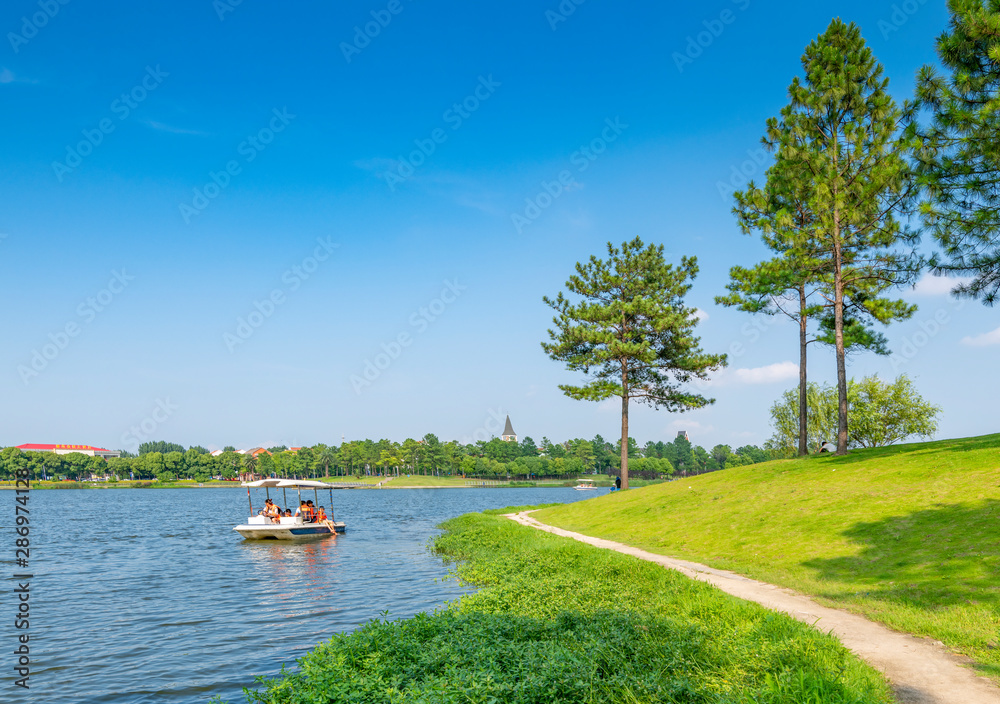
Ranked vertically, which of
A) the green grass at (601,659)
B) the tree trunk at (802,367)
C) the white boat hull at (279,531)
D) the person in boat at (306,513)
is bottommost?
the white boat hull at (279,531)

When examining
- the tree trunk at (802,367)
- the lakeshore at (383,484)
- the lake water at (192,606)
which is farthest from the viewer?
the lakeshore at (383,484)

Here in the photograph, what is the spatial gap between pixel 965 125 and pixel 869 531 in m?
14.4

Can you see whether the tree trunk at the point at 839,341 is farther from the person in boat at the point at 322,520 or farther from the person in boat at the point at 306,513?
the person in boat at the point at 306,513

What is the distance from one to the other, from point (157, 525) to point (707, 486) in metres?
48.9

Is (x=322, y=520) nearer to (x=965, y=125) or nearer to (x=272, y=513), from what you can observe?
(x=272, y=513)

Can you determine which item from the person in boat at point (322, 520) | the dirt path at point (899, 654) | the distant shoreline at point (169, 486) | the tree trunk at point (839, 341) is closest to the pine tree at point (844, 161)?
the tree trunk at point (839, 341)

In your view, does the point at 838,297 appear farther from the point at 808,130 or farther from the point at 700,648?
the point at 700,648

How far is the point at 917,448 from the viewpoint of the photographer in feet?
97.9

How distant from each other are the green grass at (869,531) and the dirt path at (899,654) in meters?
0.39

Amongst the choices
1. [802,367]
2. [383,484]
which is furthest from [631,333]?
[383,484]

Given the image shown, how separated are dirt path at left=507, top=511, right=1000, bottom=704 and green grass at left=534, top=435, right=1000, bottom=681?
1.28ft

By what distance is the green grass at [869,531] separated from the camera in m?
12.8

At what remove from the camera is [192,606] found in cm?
2162

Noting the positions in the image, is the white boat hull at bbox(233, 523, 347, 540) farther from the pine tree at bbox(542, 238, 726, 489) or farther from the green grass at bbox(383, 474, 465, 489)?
the green grass at bbox(383, 474, 465, 489)
